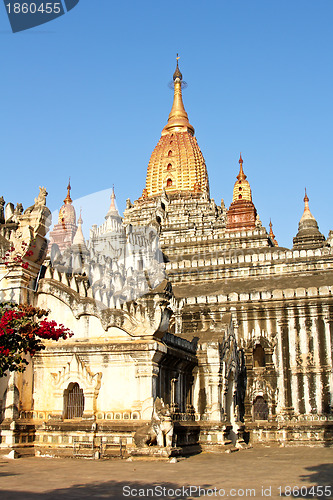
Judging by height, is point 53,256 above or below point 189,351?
above

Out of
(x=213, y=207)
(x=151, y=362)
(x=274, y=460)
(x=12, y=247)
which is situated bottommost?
(x=274, y=460)

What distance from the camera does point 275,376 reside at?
29156 mm

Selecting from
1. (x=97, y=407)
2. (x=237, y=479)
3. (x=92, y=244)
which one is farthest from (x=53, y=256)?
(x=92, y=244)

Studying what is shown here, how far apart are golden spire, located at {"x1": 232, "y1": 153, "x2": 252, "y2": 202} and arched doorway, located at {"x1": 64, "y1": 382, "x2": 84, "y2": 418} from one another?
5970 cm

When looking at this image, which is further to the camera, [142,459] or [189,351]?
[189,351]

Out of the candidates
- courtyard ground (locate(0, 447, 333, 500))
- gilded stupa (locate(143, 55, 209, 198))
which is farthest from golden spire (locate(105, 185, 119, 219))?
courtyard ground (locate(0, 447, 333, 500))

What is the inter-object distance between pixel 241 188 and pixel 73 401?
61.4 m

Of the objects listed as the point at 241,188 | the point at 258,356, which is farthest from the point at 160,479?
the point at 241,188

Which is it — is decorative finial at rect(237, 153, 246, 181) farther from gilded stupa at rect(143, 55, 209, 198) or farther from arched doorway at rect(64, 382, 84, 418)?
arched doorway at rect(64, 382, 84, 418)

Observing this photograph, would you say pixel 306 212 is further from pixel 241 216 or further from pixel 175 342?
pixel 175 342

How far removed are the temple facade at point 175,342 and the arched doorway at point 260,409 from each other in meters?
0.07

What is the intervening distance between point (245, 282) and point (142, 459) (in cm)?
2178

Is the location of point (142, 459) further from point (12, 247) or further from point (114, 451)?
point (12, 247)

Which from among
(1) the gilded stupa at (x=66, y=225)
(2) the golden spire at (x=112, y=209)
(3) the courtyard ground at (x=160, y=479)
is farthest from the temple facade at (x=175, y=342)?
(1) the gilded stupa at (x=66, y=225)
